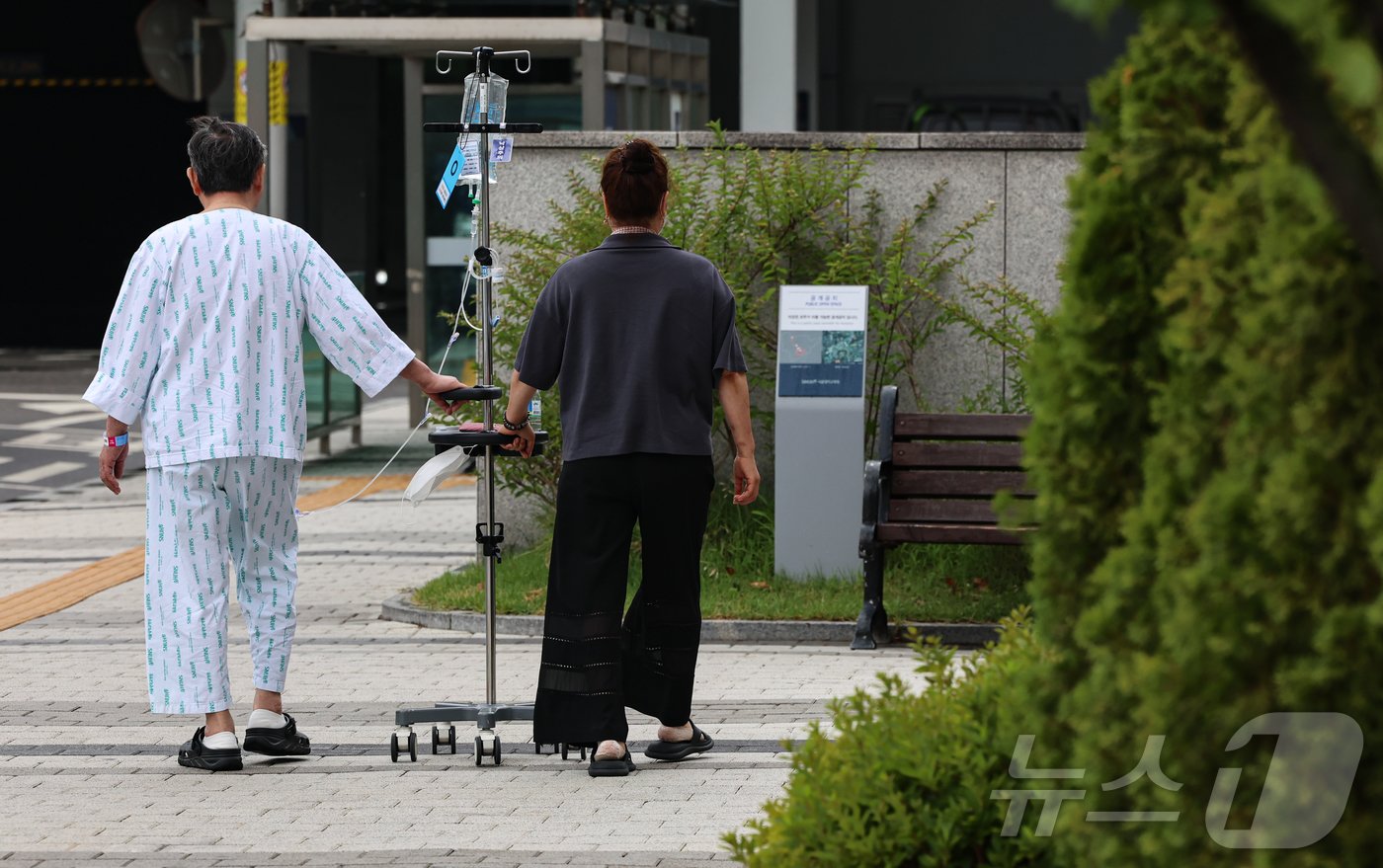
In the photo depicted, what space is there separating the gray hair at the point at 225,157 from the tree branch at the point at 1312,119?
14.7 ft

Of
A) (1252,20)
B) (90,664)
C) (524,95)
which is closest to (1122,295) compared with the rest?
(1252,20)

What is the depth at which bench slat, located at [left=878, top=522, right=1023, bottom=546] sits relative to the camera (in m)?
7.80

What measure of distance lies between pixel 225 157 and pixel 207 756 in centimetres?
173

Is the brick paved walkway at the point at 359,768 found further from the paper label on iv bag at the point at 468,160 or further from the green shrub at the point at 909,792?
the paper label on iv bag at the point at 468,160

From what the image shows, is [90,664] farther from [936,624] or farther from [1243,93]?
[1243,93]

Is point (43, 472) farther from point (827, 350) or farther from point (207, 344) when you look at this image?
point (207, 344)

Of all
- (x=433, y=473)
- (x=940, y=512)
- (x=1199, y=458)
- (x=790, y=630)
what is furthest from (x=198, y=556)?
(x=1199, y=458)

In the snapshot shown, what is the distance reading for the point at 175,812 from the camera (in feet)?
17.5

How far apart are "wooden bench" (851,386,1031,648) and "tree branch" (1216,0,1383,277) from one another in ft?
19.6

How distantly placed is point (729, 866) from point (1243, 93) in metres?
2.61

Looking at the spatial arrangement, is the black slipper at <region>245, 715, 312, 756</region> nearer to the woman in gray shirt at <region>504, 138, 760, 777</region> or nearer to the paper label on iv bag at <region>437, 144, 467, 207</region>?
the woman in gray shirt at <region>504, 138, 760, 777</region>

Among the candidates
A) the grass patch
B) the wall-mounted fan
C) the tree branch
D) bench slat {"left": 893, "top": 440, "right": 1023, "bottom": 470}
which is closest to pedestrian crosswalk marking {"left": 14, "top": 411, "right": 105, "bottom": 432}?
the wall-mounted fan

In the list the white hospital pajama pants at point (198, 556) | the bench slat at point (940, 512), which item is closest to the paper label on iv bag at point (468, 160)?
the white hospital pajama pants at point (198, 556)

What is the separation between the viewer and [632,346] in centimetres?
562
